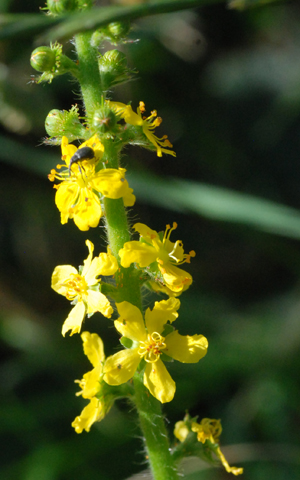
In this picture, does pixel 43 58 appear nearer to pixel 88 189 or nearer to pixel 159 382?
pixel 88 189

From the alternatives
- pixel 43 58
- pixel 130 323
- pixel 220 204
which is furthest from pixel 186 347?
pixel 220 204

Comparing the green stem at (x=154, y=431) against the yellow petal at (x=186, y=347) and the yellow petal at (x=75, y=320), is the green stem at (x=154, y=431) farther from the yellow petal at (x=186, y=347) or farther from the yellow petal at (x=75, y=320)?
the yellow petal at (x=75, y=320)

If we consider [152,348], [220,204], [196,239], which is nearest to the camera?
[152,348]

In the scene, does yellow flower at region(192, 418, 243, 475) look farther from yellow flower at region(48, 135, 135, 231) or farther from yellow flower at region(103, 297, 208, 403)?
yellow flower at region(48, 135, 135, 231)

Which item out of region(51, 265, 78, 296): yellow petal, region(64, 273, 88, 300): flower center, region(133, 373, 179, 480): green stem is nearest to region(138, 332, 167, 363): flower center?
region(133, 373, 179, 480): green stem

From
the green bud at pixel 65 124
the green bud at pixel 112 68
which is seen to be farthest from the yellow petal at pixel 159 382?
the green bud at pixel 112 68
